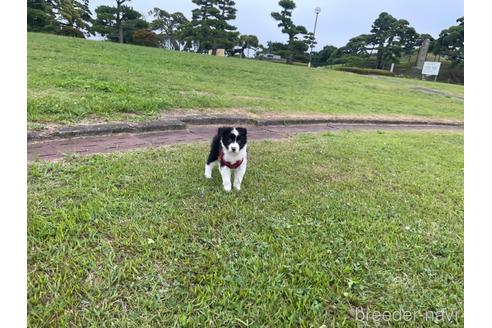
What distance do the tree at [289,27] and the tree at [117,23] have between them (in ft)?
50.3

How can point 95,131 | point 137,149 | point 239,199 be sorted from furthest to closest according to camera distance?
point 95,131
point 137,149
point 239,199

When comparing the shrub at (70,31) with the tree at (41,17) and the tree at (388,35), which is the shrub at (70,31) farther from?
the tree at (388,35)

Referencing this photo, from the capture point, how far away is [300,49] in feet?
131

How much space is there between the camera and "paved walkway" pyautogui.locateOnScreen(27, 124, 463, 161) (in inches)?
153

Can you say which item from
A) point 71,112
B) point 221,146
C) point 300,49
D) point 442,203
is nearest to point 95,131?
point 71,112

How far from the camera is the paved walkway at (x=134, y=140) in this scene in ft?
12.7

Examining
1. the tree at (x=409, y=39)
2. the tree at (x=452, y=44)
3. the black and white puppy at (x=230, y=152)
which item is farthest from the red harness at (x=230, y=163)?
the tree at (x=409, y=39)

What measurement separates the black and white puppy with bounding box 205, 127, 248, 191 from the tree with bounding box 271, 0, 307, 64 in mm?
37946

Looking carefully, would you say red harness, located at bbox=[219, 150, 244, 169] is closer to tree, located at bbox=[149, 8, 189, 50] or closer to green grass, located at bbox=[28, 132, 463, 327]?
green grass, located at bbox=[28, 132, 463, 327]

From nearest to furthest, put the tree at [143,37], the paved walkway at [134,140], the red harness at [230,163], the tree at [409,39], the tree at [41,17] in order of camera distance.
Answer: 1. the red harness at [230,163]
2. the paved walkway at [134,140]
3. the tree at [41,17]
4. the tree at [143,37]
5. the tree at [409,39]

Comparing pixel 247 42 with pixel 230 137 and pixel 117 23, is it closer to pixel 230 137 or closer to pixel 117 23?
pixel 117 23

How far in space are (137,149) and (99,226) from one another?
6.44ft

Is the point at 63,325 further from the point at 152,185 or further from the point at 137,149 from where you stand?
the point at 137,149

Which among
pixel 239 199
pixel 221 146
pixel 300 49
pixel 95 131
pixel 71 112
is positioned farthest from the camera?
pixel 300 49
